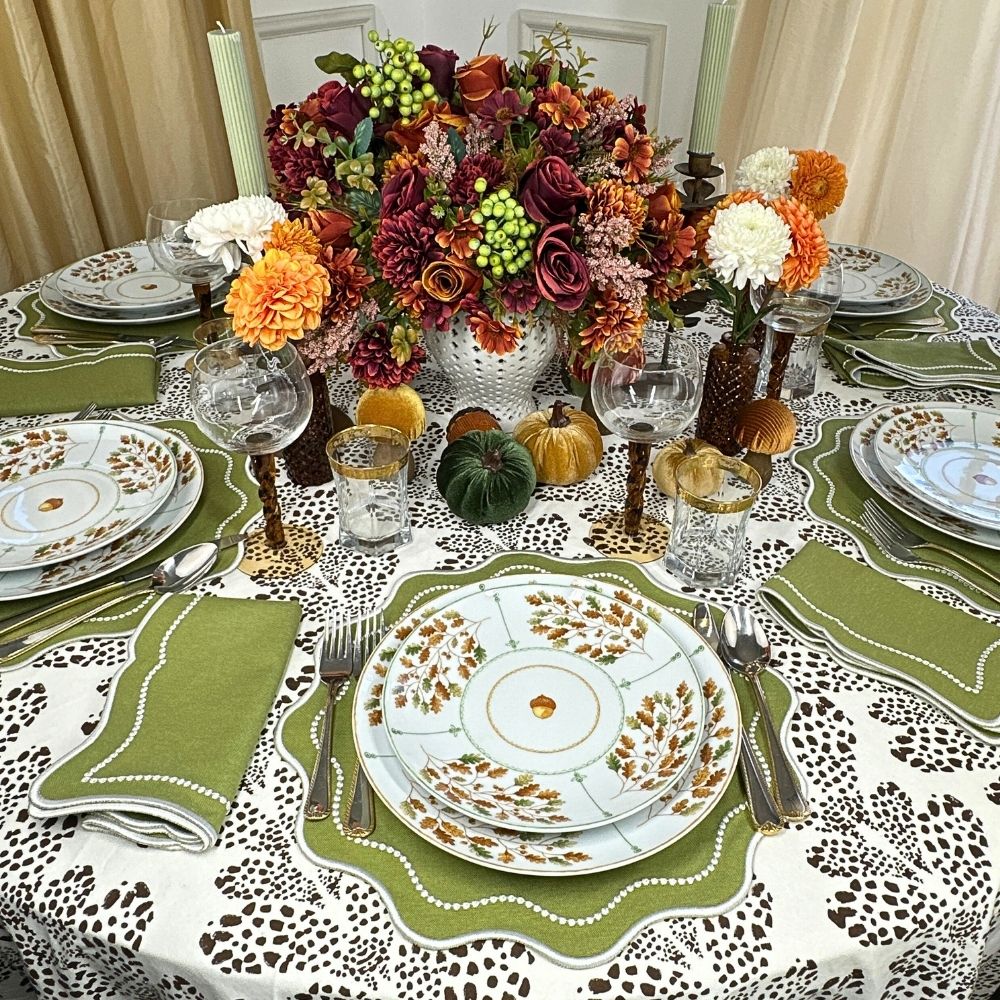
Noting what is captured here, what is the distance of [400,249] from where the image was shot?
941 mm

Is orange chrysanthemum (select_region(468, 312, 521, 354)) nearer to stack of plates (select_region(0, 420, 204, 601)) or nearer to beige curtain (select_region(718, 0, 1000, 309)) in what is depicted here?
stack of plates (select_region(0, 420, 204, 601))

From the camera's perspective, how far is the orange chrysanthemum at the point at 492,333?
3.24ft

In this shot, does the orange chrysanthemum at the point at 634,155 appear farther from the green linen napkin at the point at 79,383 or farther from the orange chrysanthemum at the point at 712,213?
the green linen napkin at the point at 79,383

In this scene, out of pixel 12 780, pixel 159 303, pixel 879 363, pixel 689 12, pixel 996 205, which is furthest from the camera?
pixel 689 12

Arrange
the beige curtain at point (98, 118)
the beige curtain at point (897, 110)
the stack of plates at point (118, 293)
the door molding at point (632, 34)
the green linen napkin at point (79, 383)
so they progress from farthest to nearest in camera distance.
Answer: the door molding at point (632, 34) < the beige curtain at point (897, 110) < the beige curtain at point (98, 118) < the stack of plates at point (118, 293) < the green linen napkin at point (79, 383)

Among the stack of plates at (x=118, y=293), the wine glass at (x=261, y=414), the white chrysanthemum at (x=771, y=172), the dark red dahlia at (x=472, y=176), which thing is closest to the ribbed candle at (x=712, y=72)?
the white chrysanthemum at (x=771, y=172)

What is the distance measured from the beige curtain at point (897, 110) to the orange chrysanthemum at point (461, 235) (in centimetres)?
182

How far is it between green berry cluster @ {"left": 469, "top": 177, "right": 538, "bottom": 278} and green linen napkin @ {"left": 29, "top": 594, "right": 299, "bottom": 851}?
430mm

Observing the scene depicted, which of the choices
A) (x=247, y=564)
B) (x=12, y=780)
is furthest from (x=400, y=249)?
(x=12, y=780)

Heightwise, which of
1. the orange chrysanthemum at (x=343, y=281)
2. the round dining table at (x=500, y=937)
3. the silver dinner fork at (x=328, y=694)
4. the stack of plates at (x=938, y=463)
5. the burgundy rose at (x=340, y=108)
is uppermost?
the burgundy rose at (x=340, y=108)

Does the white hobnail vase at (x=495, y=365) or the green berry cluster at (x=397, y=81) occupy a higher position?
the green berry cluster at (x=397, y=81)

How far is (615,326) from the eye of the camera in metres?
0.99

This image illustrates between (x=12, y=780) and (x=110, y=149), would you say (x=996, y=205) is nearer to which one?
(x=110, y=149)

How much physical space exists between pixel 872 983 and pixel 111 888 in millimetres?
567
